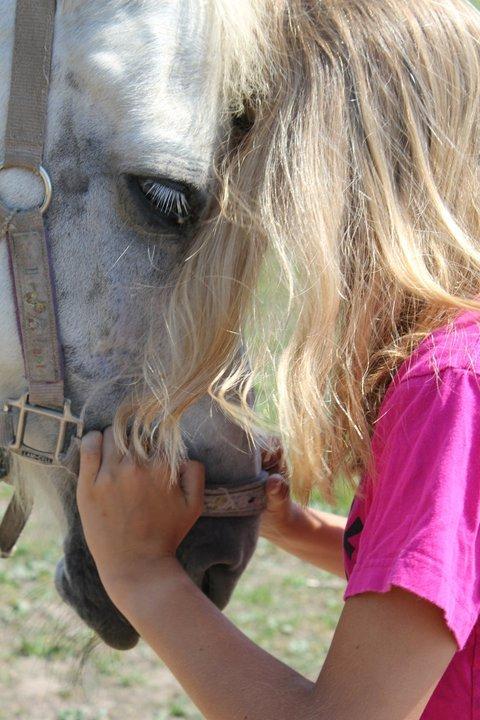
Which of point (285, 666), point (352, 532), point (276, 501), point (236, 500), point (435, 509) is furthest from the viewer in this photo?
point (276, 501)

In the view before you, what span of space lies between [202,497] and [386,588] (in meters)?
0.51

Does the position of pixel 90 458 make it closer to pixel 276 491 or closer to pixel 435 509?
pixel 276 491

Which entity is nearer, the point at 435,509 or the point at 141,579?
the point at 435,509

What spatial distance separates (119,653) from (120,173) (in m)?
1.91

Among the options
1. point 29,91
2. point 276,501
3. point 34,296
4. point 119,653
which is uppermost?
point 29,91

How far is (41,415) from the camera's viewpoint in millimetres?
1513

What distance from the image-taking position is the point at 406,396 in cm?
114

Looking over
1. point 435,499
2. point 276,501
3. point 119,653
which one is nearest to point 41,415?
point 276,501

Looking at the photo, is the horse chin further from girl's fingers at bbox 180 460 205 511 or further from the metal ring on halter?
the metal ring on halter

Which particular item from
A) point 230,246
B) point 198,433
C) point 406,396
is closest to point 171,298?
point 230,246

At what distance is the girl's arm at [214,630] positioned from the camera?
3.40 ft

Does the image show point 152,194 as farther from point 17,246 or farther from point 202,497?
point 202,497

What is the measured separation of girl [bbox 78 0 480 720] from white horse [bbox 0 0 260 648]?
60 millimetres

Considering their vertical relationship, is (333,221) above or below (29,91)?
below
